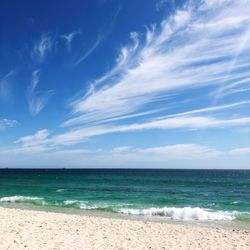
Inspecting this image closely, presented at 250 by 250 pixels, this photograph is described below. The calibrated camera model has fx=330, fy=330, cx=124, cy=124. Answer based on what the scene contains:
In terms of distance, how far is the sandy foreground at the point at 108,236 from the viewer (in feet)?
40.7

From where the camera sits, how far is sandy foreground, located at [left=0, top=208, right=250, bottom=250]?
12406 millimetres

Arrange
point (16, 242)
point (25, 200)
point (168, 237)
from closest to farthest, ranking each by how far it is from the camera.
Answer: point (16, 242) < point (168, 237) < point (25, 200)

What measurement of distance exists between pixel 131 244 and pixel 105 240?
1168mm

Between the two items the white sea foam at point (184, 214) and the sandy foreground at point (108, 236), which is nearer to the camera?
the sandy foreground at point (108, 236)

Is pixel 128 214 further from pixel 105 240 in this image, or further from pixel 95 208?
pixel 105 240

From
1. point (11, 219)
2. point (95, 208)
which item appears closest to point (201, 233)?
point (11, 219)

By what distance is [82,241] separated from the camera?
42.6ft

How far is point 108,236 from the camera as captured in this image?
13977 mm

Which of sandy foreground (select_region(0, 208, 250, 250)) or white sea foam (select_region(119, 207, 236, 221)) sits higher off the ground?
sandy foreground (select_region(0, 208, 250, 250))

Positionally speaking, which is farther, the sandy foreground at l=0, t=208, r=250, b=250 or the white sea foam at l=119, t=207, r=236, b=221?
the white sea foam at l=119, t=207, r=236, b=221

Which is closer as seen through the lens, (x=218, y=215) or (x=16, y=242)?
(x=16, y=242)

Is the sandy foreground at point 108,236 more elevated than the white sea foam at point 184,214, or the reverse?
the sandy foreground at point 108,236

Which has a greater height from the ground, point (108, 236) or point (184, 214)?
point (108, 236)

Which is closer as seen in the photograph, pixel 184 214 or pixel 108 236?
pixel 108 236
